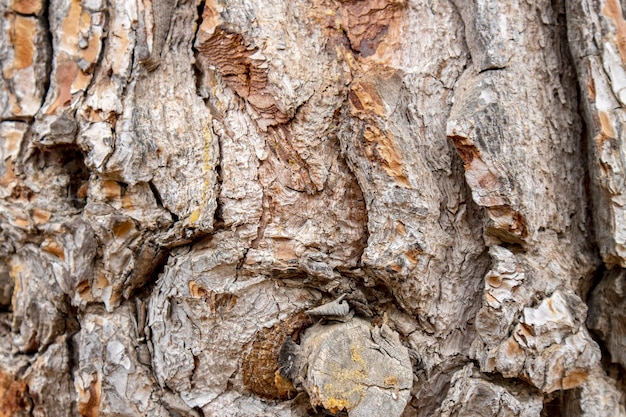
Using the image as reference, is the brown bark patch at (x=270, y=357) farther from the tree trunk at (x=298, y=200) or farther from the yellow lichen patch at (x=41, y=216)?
the yellow lichen patch at (x=41, y=216)

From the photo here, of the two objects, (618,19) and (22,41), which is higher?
(618,19)

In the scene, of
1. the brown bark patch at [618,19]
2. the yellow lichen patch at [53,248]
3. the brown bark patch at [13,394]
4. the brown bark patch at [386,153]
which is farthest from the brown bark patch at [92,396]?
the brown bark patch at [618,19]

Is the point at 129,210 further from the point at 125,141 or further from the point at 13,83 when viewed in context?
the point at 13,83

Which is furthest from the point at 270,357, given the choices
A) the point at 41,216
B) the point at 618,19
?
the point at 618,19

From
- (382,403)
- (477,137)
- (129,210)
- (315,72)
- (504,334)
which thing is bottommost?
(382,403)

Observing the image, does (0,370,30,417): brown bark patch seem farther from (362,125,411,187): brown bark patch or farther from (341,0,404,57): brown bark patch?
(341,0,404,57): brown bark patch

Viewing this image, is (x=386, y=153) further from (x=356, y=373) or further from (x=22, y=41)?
(x=22, y=41)

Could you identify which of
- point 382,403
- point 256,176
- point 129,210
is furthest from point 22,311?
point 382,403
